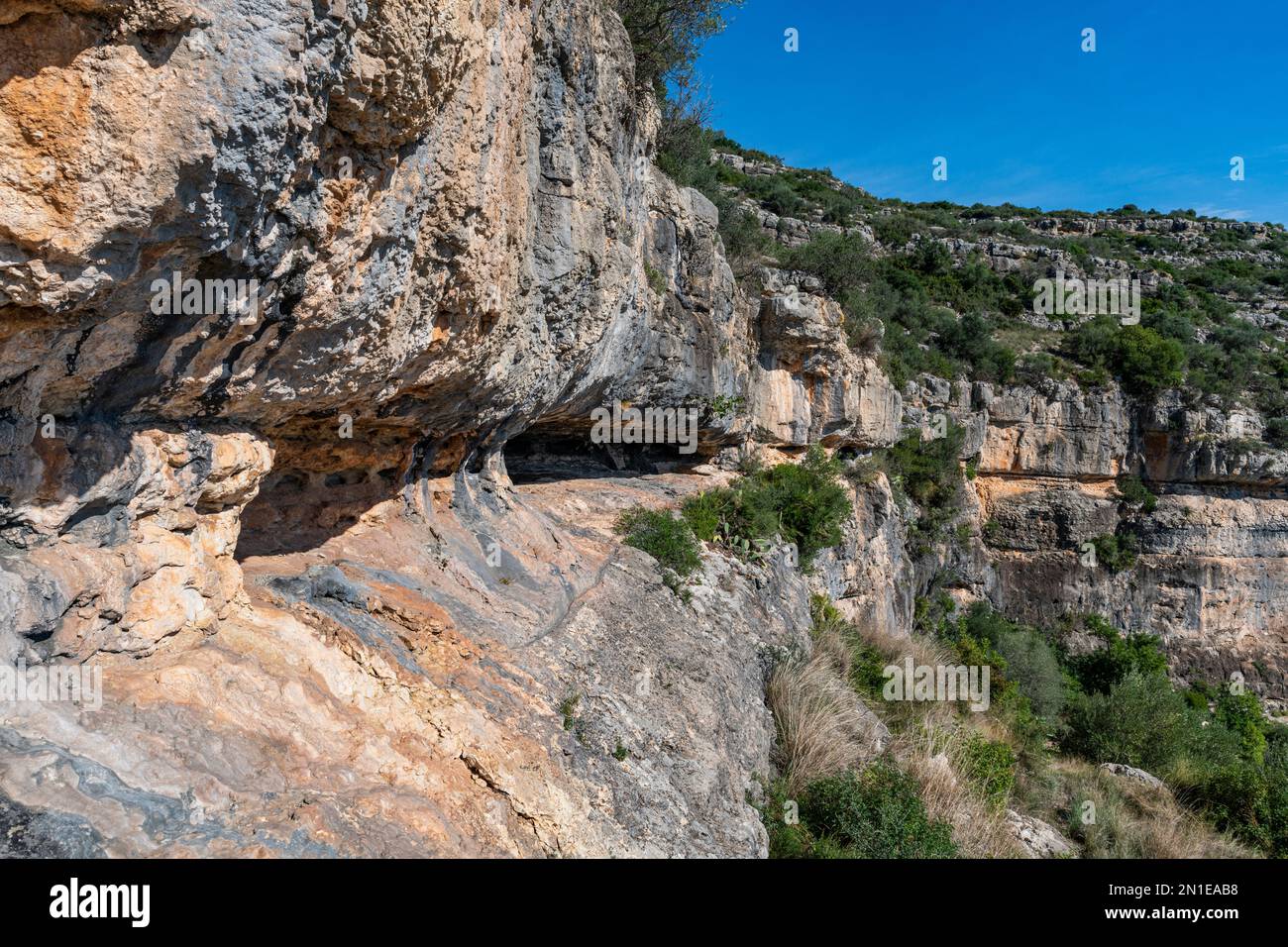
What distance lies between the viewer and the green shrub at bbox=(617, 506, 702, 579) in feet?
23.5

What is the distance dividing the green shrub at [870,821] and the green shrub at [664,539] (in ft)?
7.99

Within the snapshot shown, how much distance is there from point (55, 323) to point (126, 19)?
835 millimetres

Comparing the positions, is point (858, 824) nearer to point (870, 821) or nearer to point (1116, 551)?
point (870, 821)

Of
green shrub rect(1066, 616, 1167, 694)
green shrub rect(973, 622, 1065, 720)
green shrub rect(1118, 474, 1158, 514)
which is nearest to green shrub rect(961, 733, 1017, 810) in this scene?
green shrub rect(973, 622, 1065, 720)

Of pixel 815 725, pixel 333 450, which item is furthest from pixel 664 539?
pixel 333 450

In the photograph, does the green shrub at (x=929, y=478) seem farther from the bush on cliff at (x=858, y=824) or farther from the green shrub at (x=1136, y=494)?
the bush on cliff at (x=858, y=824)

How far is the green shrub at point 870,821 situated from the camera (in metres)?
4.91

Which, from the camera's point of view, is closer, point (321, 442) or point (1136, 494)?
point (321, 442)

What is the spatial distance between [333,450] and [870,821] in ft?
14.9

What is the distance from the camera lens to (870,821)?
201 inches

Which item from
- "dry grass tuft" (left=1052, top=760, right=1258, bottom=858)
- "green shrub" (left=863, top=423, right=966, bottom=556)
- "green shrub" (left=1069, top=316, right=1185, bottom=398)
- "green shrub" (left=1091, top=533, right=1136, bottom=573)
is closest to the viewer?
"dry grass tuft" (left=1052, top=760, right=1258, bottom=858)

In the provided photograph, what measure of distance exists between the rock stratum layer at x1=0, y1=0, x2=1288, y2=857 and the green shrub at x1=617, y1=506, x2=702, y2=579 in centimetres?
36

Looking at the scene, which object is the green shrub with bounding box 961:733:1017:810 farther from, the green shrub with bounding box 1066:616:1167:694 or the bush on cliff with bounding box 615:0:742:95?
the green shrub with bounding box 1066:616:1167:694

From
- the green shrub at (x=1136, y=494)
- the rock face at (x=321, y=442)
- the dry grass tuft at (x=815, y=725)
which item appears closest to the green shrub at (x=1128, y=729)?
the green shrub at (x=1136, y=494)
